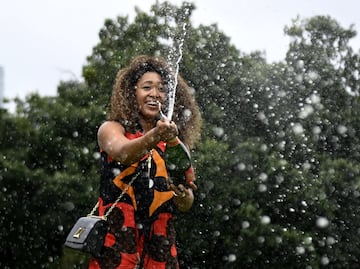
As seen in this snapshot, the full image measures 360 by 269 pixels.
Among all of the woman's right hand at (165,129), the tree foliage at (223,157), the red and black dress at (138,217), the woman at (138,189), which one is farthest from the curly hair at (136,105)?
the tree foliage at (223,157)

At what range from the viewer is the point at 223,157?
11.5 m

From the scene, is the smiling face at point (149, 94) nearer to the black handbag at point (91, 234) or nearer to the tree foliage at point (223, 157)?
the black handbag at point (91, 234)

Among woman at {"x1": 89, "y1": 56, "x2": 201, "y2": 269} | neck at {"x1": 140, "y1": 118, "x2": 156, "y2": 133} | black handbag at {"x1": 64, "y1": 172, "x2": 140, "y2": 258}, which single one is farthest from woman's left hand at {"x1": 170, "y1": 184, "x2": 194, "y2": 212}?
neck at {"x1": 140, "y1": 118, "x2": 156, "y2": 133}

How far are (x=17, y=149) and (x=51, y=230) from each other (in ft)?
5.32

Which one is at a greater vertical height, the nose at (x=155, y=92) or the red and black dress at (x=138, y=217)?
the nose at (x=155, y=92)

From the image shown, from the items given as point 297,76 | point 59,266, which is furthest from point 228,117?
point 59,266

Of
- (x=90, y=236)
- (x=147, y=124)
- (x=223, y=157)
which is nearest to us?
(x=90, y=236)

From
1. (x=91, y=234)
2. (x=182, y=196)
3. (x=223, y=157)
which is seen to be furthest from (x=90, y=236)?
(x=223, y=157)

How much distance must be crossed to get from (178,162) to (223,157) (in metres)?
8.60

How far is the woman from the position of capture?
278cm

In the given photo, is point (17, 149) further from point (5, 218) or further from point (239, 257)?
point (239, 257)

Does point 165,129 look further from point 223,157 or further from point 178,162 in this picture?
point 223,157

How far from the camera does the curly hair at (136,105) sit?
118 inches

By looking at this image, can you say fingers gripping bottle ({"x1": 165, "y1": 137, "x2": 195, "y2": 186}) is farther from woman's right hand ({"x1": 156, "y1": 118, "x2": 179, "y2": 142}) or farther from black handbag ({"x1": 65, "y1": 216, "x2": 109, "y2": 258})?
black handbag ({"x1": 65, "y1": 216, "x2": 109, "y2": 258})
